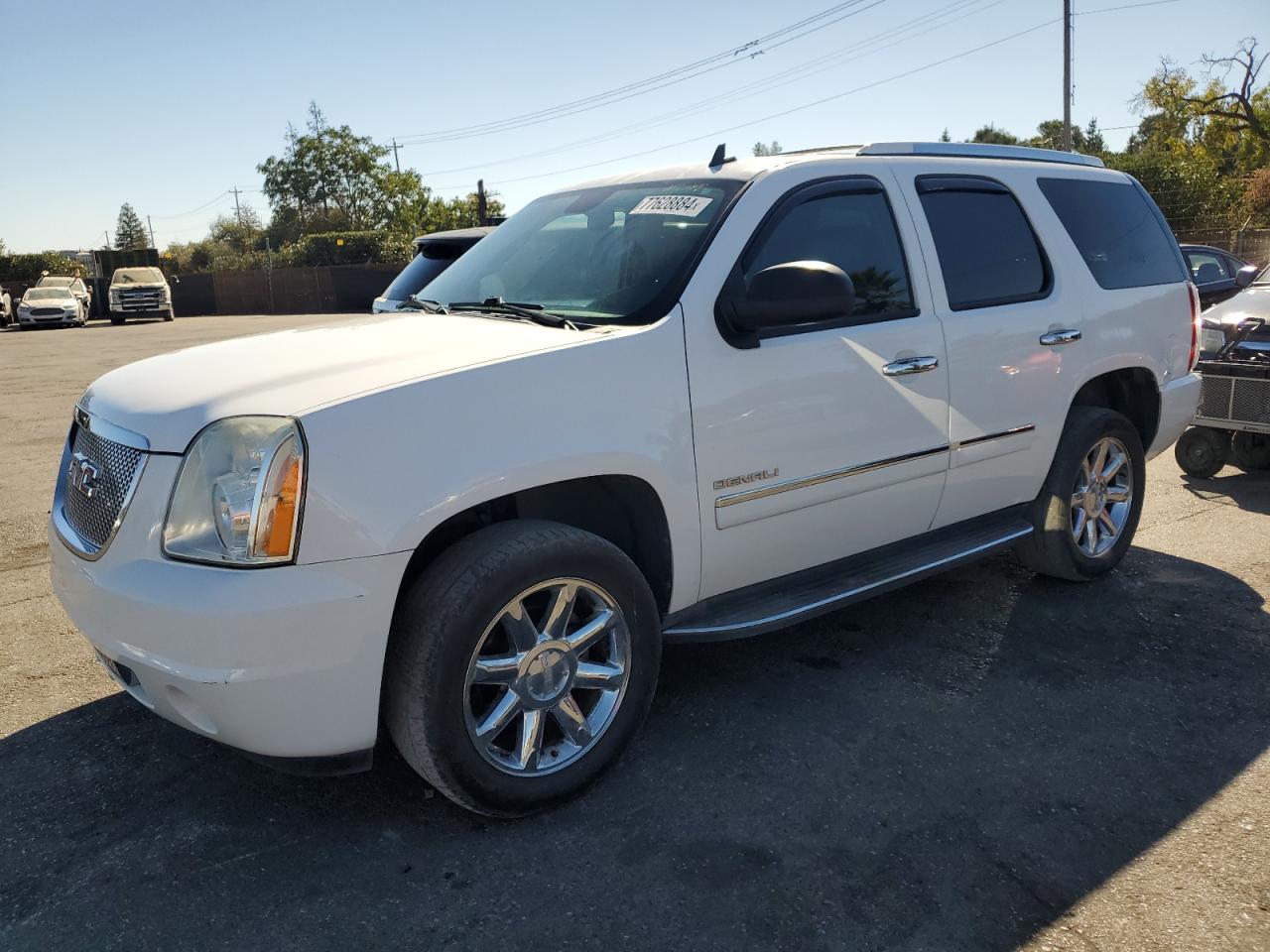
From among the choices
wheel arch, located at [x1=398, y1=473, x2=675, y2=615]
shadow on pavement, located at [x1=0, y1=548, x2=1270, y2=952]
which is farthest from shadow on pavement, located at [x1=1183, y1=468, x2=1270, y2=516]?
wheel arch, located at [x1=398, y1=473, x2=675, y2=615]

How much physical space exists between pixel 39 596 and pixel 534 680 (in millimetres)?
3223

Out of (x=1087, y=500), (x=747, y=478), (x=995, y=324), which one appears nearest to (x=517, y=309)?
(x=747, y=478)

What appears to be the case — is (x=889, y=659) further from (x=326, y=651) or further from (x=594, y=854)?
(x=326, y=651)

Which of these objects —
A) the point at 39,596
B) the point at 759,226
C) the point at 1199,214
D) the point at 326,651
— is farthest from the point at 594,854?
the point at 1199,214

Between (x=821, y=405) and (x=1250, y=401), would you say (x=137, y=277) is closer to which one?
(x=1250, y=401)

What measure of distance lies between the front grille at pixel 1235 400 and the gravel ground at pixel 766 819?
9.42 ft

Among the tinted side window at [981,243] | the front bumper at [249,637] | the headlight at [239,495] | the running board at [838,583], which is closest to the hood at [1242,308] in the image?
the tinted side window at [981,243]

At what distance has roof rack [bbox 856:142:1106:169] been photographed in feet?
13.2

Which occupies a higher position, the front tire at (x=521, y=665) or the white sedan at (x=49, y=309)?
the white sedan at (x=49, y=309)

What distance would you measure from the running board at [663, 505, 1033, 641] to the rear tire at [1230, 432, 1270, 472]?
3710mm

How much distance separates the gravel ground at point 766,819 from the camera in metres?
2.49

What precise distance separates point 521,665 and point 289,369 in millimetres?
1081

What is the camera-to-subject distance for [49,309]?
1366 inches

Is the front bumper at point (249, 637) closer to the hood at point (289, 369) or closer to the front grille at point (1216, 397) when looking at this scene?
the hood at point (289, 369)
